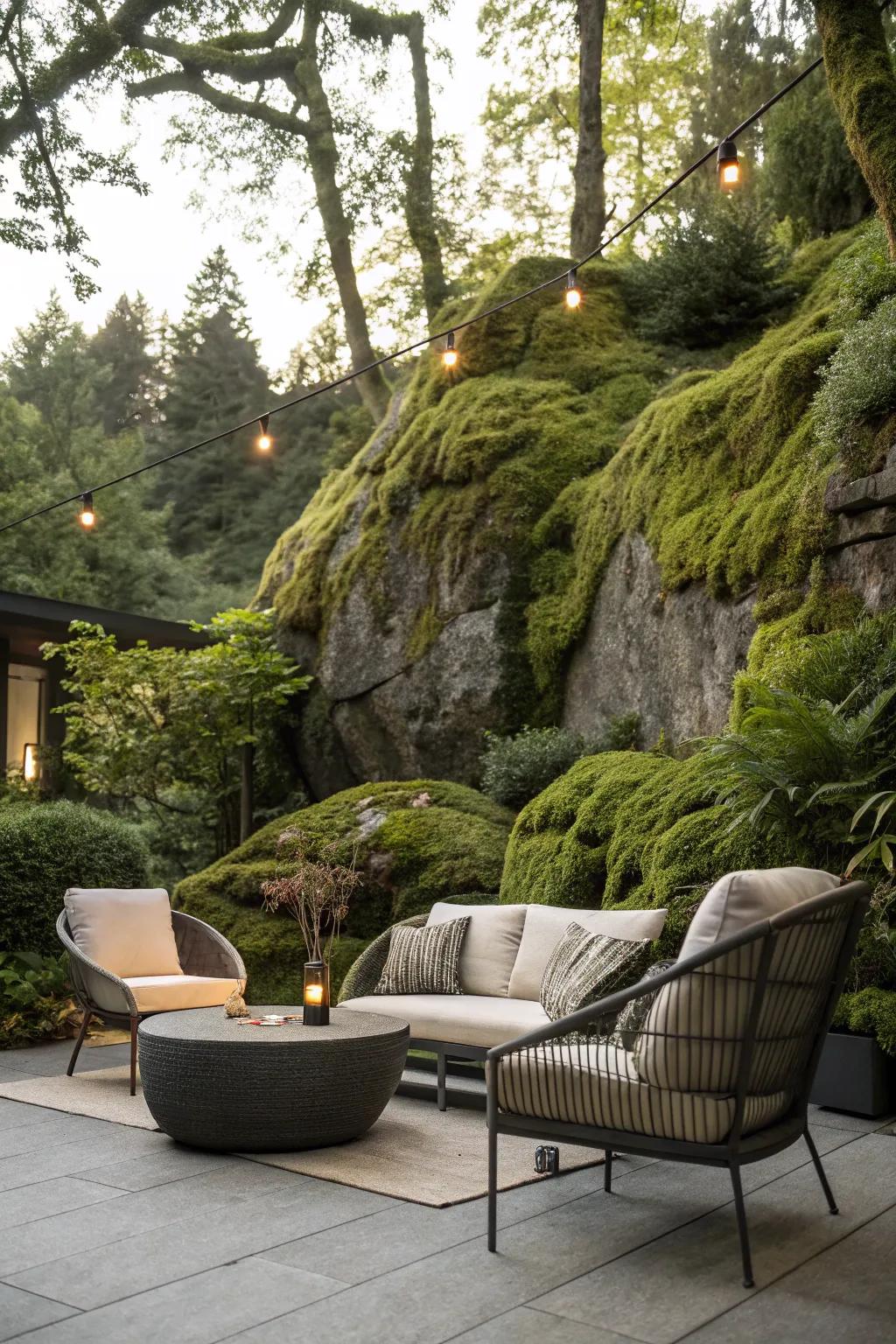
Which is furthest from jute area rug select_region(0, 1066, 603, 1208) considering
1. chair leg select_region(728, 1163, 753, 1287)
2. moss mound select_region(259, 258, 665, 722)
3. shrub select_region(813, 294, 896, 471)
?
moss mound select_region(259, 258, 665, 722)

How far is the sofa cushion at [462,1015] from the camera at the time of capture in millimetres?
4788

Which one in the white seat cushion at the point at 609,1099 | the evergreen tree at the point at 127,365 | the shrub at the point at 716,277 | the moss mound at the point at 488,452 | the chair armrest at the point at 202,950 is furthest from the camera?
the evergreen tree at the point at 127,365

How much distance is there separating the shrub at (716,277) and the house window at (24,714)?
28.2 feet

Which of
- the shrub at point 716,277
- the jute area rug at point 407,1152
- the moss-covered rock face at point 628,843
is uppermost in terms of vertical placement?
the shrub at point 716,277

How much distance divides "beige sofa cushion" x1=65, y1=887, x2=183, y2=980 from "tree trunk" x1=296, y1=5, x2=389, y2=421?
973cm

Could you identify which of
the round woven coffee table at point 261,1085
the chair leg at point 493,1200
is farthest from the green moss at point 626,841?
the chair leg at point 493,1200

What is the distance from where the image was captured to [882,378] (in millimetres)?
6156

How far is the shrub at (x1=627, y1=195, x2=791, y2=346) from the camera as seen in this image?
10.6 meters

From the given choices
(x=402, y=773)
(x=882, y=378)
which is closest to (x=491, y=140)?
(x=402, y=773)

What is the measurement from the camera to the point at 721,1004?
3031mm

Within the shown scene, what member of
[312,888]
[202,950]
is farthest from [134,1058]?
[312,888]

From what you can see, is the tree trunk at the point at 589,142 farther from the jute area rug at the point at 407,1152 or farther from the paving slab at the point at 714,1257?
the paving slab at the point at 714,1257

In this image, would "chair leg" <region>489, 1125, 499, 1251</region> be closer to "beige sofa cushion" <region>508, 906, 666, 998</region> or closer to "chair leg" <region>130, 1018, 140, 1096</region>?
"beige sofa cushion" <region>508, 906, 666, 998</region>

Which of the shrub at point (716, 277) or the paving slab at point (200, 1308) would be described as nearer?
the paving slab at point (200, 1308)
